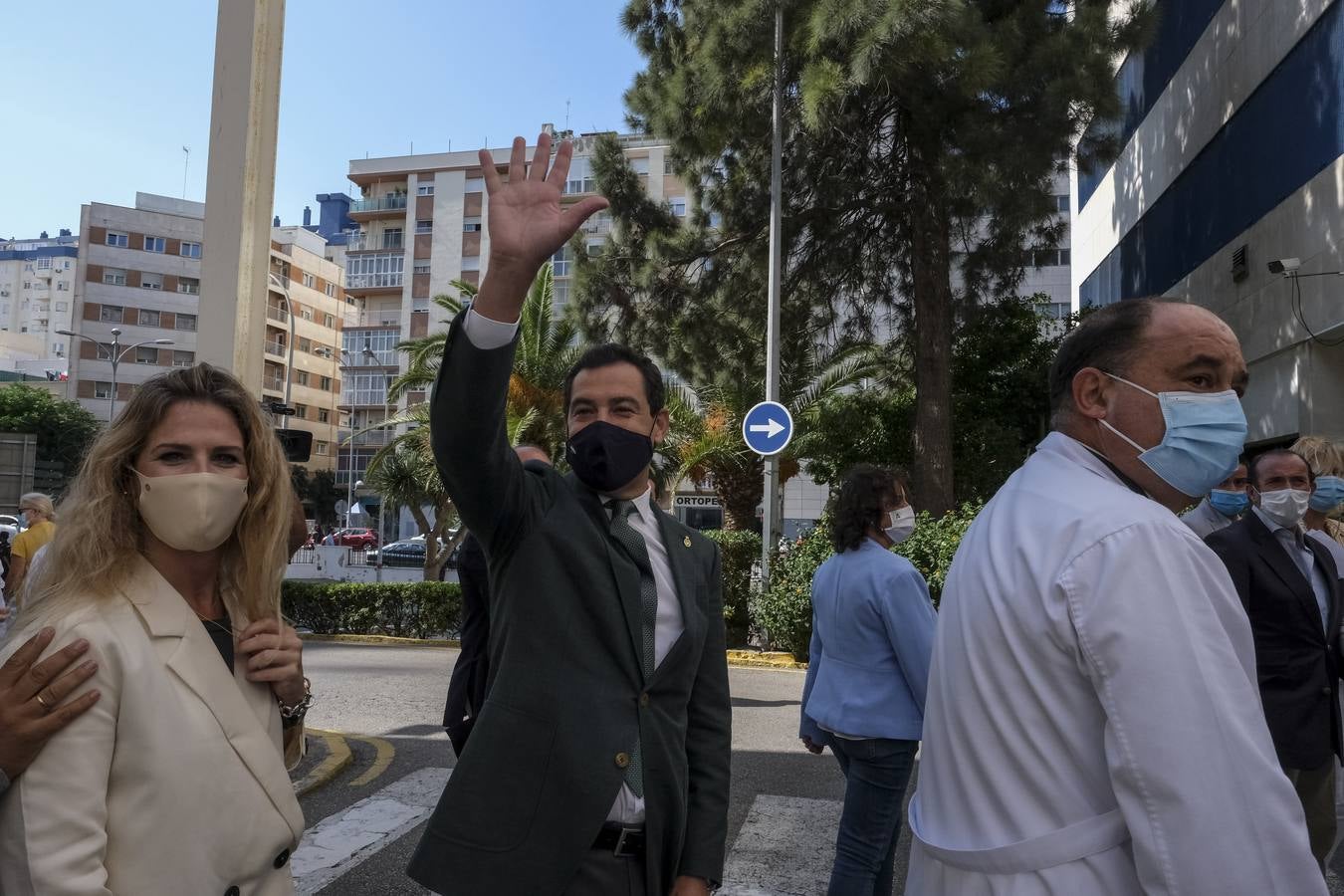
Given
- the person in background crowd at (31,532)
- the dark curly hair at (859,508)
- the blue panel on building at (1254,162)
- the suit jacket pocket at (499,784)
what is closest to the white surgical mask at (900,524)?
the dark curly hair at (859,508)

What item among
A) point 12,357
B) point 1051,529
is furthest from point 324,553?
point 12,357

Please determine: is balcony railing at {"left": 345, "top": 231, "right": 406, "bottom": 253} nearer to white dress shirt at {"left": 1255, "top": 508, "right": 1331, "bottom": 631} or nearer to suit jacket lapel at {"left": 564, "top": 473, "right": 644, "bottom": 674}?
white dress shirt at {"left": 1255, "top": 508, "right": 1331, "bottom": 631}

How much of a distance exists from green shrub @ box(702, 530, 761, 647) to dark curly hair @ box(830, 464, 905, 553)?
37.5 feet

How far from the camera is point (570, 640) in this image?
2.29 m

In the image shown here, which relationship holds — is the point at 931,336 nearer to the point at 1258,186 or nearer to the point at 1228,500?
the point at 1258,186

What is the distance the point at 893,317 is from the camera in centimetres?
1934

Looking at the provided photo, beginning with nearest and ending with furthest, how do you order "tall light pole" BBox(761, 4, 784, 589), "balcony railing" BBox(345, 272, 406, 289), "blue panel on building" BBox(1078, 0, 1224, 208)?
"tall light pole" BBox(761, 4, 784, 589)
"blue panel on building" BBox(1078, 0, 1224, 208)
"balcony railing" BBox(345, 272, 406, 289)

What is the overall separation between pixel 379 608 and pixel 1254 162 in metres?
14.6

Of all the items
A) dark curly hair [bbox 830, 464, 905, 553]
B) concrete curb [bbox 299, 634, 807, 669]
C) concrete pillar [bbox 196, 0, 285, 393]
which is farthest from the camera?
concrete curb [bbox 299, 634, 807, 669]

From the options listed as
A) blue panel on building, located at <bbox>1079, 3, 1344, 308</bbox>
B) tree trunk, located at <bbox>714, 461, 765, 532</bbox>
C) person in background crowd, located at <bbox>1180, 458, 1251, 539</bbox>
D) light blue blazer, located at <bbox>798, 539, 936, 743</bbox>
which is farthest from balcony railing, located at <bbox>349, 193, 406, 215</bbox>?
light blue blazer, located at <bbox>798, 539, 936, 743</bbox>

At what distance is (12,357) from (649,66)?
105 m

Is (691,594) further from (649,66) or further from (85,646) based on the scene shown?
(649,66)

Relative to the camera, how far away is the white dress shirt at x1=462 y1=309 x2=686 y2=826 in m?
2.04

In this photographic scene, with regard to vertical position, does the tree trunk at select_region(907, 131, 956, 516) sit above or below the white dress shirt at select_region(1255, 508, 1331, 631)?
above
